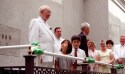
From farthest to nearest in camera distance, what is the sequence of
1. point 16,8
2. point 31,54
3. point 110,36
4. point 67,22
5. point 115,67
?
1. point 110,36
2. point 67,22
3. point 16,8
4. point 115,67
5. point 31,54

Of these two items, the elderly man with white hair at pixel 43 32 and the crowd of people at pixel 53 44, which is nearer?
the crowd of people at pixel 53 44

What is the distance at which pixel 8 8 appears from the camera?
7371 mm

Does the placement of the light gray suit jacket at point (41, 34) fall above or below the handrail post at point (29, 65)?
above

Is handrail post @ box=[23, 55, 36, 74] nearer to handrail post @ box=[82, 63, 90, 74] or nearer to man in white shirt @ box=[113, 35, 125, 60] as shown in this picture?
handrail post @ box=[82, 63, 90, 74]

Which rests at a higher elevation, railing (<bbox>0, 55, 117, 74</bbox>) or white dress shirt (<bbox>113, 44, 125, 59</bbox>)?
white dress shirt (<bbox>113, 44, 125, 59</bbox>)

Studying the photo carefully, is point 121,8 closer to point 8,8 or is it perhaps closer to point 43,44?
point 8,8

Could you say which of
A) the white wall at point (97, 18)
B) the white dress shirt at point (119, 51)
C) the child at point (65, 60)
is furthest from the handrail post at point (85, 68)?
the white wall at point (97, 18)

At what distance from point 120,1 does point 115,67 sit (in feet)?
23.4

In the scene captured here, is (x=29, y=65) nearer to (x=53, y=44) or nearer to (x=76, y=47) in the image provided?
(x=76, y=47)

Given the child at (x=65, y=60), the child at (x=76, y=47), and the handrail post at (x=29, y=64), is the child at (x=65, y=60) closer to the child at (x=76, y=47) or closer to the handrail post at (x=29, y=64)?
the child at (x=76, y=47)

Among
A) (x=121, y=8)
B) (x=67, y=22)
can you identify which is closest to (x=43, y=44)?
(x=67, y=22)

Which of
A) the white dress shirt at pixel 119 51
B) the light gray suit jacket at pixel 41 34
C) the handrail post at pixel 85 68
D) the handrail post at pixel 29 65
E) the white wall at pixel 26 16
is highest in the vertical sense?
the white wall at pixel 26 16

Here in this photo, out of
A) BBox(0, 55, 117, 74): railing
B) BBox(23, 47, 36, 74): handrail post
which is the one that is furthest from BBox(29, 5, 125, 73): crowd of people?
BBox(23, 47, 36, 74): handrail post

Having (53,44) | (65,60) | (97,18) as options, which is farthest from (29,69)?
(97,18)
